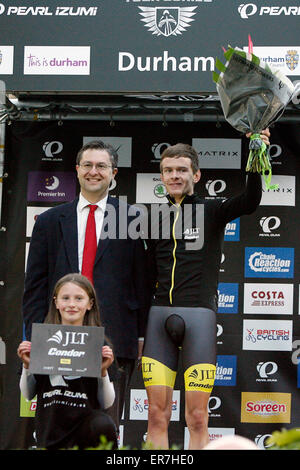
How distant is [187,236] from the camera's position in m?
4.07

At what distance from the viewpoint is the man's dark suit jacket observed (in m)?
3.99

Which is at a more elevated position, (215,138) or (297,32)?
(297,32)

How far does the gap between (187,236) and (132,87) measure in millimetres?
1070

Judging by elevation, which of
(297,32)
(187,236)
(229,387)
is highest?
(297,32)

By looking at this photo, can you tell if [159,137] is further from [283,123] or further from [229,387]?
[229,387]

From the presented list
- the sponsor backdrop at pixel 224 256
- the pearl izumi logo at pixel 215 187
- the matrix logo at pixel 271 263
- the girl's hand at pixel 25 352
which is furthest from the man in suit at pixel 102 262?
the matrix logo at pixel 271 263

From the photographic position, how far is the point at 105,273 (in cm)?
401

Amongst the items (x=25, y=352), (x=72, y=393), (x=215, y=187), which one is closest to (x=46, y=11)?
(x=215, y=187)

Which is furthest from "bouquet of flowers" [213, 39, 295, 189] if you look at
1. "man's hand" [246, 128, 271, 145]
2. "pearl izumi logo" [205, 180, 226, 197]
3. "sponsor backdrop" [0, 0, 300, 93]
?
"pearl izumi logo" [205, 180, 226, 197]

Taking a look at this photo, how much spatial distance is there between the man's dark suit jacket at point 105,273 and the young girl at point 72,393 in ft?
1.29

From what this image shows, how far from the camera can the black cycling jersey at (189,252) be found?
4012mm

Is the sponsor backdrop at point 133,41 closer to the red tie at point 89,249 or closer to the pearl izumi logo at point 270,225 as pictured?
the red tie at point 89,249
